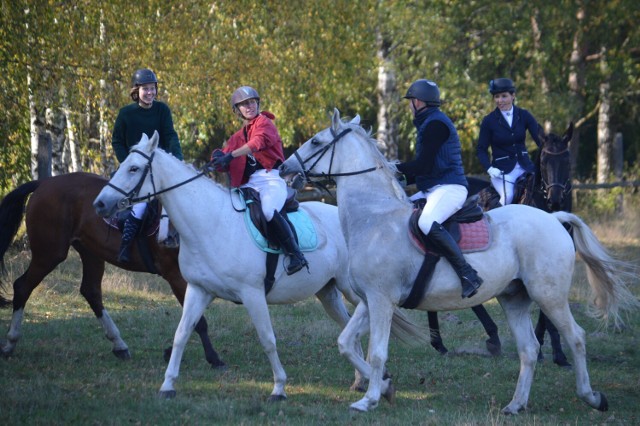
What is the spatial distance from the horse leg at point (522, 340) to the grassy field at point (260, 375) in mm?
186

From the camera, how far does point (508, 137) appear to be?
11.1 m

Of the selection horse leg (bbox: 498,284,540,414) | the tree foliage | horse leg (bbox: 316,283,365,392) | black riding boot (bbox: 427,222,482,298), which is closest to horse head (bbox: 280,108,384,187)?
black riding boot (bbox: 427,222,482,298)

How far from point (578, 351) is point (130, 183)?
13.8 feet

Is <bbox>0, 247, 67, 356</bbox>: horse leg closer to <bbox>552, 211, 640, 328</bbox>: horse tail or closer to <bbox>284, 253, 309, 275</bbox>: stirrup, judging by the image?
<bbox>284, 253, 309, 275</bbox>: stirrup

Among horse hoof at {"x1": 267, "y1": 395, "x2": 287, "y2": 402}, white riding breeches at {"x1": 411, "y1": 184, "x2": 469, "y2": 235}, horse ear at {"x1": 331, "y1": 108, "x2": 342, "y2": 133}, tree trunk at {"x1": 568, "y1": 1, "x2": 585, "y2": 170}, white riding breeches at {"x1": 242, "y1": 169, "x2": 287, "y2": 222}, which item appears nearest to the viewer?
white riding breeches at {"x1": 411, "y1": 184, "x2": 469, "y2": 235}

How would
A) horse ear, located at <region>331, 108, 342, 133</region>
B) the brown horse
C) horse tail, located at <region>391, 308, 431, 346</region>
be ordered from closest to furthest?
horse ear, located at <region>331, 108, 342, 133</region> → horse tail, located at <region>391, 308, 431, 346</region> → the brown horse

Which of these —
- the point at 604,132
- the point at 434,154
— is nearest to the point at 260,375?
the point at 434,154

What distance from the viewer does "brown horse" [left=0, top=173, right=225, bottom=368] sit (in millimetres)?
10109

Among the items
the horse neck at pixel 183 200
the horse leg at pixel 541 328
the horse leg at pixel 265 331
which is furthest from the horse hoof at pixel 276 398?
the horse leg at pixel 541 328

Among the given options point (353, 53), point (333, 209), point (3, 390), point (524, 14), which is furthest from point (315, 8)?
point (3, 390)

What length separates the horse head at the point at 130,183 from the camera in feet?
26.6

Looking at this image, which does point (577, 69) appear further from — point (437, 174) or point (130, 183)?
point (130, 183)

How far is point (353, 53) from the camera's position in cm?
2455

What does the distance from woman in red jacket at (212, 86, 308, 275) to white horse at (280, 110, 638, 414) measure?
0.68 metres
